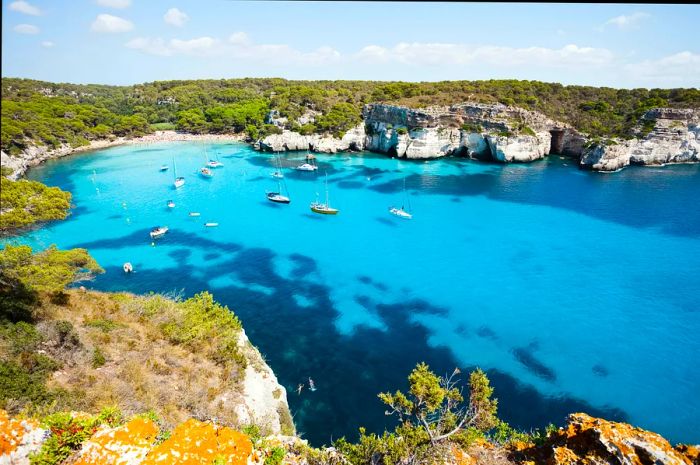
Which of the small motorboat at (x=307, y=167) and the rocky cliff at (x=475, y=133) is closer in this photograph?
the small motorboat at (x=307, y=167)

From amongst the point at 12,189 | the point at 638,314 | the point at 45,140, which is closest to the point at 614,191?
the point at 638,314

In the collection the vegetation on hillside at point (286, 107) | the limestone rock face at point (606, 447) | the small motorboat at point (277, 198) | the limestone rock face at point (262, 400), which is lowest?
the limestone rock face at point (262, 400)

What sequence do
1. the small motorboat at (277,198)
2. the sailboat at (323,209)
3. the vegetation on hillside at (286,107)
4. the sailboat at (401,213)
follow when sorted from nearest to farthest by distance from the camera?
the sailboat at (401,213) < the sailboat at (323,209) < the small motorboat at (277,198) < the vegetation on hillside at (286,107)

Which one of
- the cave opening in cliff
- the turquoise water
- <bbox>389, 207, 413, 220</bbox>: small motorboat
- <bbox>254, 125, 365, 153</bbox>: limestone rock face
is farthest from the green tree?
the cave opening in cliff

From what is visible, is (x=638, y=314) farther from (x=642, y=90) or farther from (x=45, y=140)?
(x=45, y=140)

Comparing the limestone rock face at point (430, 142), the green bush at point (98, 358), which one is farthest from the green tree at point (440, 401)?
the limestone rock face at point (430, 142)

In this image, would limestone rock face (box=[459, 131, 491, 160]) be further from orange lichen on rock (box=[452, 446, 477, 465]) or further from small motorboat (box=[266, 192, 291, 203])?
orange lichen on rock (box=[452, 446, 477, 465])

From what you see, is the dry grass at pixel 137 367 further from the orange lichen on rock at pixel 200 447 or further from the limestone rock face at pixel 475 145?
the limestone rock face at pixel 475 145
